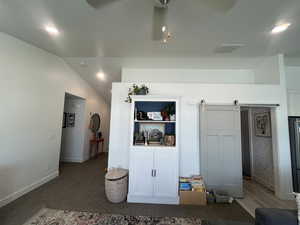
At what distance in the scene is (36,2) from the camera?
1.85 metres

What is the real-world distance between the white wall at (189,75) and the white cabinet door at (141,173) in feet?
6.81

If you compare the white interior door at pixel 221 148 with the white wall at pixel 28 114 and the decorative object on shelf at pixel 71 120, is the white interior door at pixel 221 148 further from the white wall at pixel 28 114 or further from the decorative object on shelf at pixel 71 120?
the decorative object on shelf at pixel 71 120

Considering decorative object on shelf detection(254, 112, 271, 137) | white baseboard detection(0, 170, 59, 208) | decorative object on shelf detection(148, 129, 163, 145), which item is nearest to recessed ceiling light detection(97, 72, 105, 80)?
decorative object on shelf detection(148, 129, 163, 145)

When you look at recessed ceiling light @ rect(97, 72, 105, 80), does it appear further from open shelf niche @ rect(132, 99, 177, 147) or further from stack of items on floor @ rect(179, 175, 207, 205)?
stack of items on floor @ rect(179, 175, 207, 205)

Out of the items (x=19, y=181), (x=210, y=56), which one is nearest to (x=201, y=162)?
(x=210, y=56)

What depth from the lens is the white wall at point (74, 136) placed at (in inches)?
205

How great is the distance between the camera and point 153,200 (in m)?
2.66

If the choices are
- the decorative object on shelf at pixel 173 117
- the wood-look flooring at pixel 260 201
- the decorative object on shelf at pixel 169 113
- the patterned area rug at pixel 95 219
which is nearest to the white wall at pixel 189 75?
the decorative object on shelf at pixel 169 113

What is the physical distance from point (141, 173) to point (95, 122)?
3934mm

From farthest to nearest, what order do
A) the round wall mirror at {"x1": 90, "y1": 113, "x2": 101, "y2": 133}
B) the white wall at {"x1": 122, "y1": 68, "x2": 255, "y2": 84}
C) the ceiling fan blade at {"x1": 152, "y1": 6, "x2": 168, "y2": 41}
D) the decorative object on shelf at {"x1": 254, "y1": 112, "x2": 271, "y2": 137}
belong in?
the round wall mirror at {"x1": 90, "y1": 113, "x2": 101, "y2": 133} → the white wall at {"x1": 122, "y1": 68, "x2": 255, "y2": 84} → the decorative object on shelf at {"x1": 254, "y1": 112, "x2": 271, "y2": 137} → the ceiling fan blade at {"x1": 152, "y1": 6, "x2": 168, "y2": 41}

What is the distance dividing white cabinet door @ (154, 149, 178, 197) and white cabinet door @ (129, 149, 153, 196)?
0.36 ft

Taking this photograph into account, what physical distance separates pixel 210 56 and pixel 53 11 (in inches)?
119

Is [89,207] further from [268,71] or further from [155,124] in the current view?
[268,71]

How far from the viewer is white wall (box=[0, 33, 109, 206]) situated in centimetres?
253
